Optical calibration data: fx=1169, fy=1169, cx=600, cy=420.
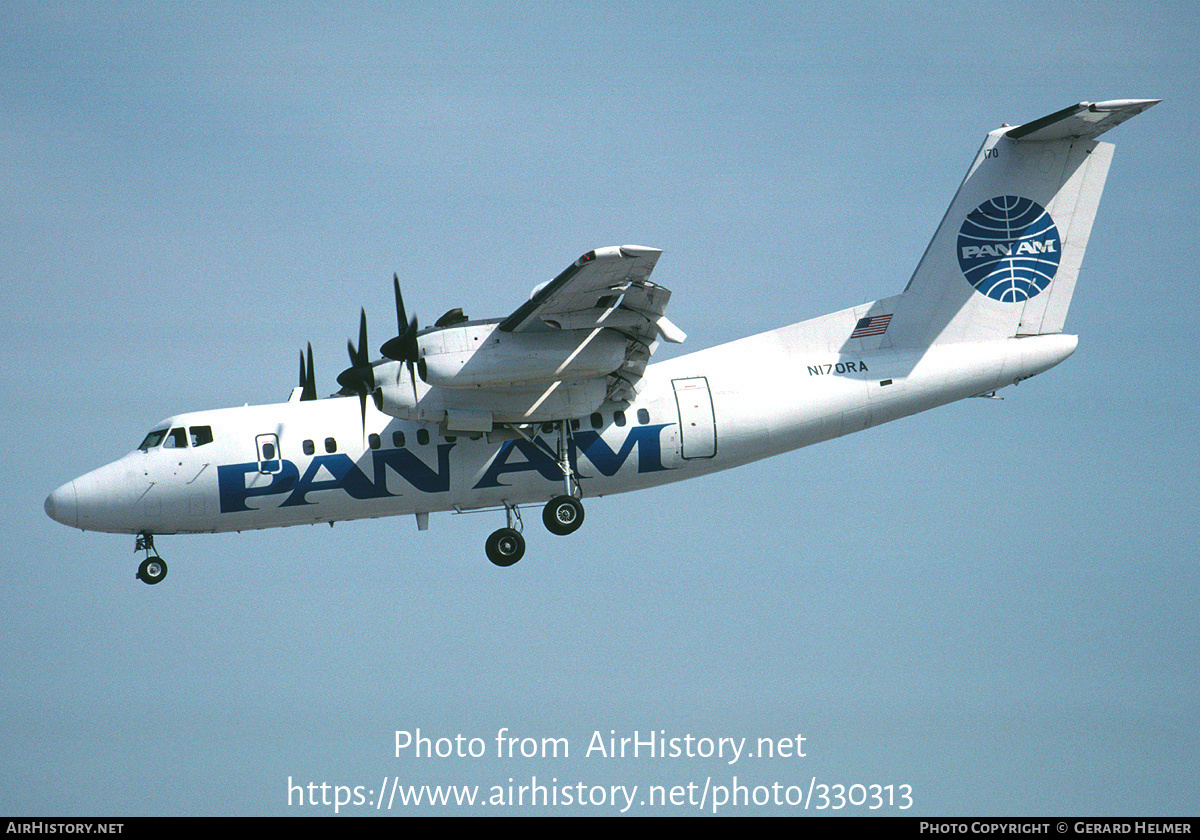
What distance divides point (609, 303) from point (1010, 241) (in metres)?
8.88

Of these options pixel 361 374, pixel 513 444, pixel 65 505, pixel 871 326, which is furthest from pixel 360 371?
pixel 871 326

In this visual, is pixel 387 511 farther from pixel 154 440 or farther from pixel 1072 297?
pixel 1072 297

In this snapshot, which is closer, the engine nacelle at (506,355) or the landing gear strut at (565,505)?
A: the engine nacelle at (506,355)

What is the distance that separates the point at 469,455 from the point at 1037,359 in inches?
426

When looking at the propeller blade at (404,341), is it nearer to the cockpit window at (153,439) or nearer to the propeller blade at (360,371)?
the propeller blade at (360,371)

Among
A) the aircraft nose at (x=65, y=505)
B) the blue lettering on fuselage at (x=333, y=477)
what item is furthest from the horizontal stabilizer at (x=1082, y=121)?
the aircraft nose at (x=65, y=505)

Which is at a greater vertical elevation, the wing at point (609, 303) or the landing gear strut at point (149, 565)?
the wing at point (609, 303)

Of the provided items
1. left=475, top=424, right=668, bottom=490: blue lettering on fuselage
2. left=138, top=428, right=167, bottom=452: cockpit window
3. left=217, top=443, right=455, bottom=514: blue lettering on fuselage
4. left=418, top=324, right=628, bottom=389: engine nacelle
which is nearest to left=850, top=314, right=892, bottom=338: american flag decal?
left=475, top=424, right=668, bottom=490: blue lettering on fuselage

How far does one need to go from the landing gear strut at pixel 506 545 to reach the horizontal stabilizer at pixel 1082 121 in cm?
1218

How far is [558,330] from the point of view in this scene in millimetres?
19422

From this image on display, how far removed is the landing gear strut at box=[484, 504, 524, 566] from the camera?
71.5ft

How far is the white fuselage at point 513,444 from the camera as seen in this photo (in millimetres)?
21016

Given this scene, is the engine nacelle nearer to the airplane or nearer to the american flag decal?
the airplane

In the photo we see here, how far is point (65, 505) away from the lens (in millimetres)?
21016
